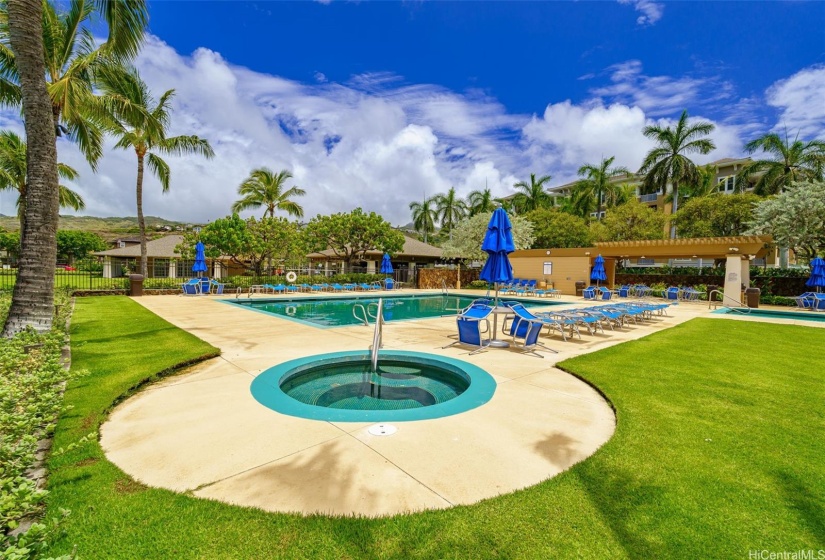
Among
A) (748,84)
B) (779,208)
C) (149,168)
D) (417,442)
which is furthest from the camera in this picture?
(748,84)

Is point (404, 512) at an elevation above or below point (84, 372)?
below

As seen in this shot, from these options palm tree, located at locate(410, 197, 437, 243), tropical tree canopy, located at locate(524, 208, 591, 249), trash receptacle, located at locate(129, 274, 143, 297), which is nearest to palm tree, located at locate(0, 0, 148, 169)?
trash receptacle, located at locate(129, 274, 143, 297)

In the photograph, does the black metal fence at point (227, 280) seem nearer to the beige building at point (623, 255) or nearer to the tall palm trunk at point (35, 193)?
the beige building at point (623, 255)

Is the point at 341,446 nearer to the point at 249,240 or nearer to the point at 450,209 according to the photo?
the point at 249,240

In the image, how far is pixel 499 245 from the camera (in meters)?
7.68

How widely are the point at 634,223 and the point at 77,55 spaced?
3621cm

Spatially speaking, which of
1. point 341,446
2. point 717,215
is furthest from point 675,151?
point 341,446

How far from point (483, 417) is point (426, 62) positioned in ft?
85.9

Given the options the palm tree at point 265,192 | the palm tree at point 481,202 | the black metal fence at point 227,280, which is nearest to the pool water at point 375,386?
the black metal fence at point 227,280

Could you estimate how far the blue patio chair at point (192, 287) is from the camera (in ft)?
64.7

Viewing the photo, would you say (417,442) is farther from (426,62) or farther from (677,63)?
(677,63)

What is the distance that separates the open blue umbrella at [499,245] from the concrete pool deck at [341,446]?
2655 mm

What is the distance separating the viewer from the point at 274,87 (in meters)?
22.5

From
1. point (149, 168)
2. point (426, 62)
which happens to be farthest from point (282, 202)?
point (426, 62)
